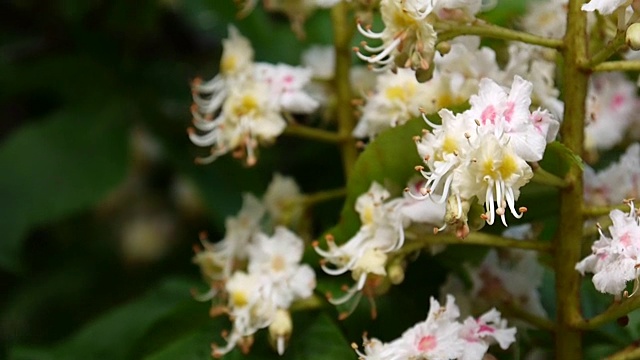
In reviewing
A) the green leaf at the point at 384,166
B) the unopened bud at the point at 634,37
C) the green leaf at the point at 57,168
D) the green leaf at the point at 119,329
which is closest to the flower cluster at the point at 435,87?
the green leaf at the point at 384,166

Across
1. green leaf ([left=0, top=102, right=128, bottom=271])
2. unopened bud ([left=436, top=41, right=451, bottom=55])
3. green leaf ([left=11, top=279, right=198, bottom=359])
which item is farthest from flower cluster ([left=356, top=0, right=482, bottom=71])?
green leaf ([left=0, top=102, right=128, bottom=271])

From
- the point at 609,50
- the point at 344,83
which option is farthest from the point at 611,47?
the point at 344,83

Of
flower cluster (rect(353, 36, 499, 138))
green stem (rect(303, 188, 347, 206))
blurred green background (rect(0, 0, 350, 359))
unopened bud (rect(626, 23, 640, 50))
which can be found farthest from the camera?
blurred green background (rect(0, 0, 350, 359))

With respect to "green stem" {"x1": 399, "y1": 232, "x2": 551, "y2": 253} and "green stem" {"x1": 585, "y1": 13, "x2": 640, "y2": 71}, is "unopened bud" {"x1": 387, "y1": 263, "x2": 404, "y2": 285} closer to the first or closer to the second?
"green stem" {"x1": 399, "y1": 232, "x2": 551, "y2": 253}

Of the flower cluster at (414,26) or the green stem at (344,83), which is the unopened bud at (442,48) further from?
the green stem at (344,83)

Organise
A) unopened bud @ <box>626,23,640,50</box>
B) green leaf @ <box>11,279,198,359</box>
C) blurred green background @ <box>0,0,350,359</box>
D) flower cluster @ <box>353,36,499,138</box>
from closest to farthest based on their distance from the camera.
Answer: unopened bud @ <box>626,23,640,50</box> < flower cluster @ <box>353,36,499,138</box> < green leaf @ <box>11,279,198,359</box> < blurred green background @ <box>0,0,350,359</box>

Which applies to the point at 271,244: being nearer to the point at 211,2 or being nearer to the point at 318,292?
the point at 318,292

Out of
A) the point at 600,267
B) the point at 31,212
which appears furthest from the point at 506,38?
the point at 31,212
